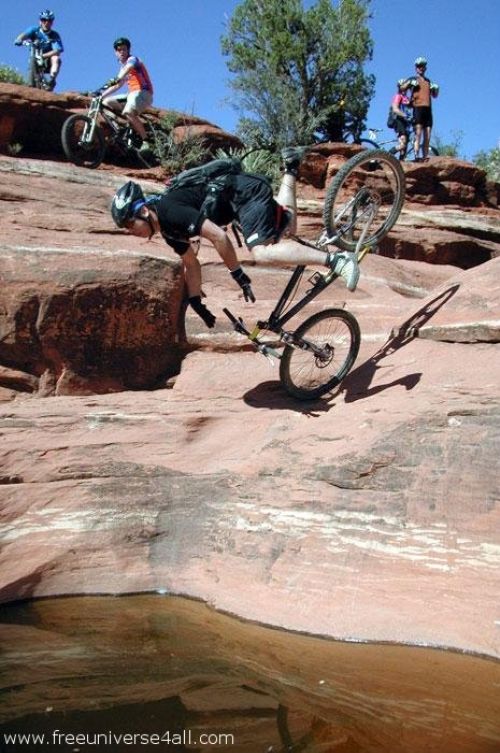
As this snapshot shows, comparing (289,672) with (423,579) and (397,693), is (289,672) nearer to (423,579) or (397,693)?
(397,693)

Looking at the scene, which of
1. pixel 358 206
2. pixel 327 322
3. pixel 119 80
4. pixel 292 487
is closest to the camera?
pixel 292 487

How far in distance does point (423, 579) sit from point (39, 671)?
231 cm

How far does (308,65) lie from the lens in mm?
18891

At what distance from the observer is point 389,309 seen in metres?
8.16

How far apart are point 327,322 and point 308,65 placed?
1368cm

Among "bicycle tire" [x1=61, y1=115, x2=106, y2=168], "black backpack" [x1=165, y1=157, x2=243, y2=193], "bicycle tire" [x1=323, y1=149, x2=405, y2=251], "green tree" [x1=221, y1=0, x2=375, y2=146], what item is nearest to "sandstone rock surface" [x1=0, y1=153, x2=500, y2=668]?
"bicycle tire" [x1=323, y1=149, x2=405, y2=251]

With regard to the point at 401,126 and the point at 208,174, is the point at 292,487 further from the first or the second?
the point at 401,126

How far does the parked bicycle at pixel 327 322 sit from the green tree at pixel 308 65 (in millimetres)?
11489

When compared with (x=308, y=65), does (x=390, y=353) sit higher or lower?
lower

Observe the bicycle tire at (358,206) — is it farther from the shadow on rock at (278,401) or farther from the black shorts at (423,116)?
the black shorts at (423,116)

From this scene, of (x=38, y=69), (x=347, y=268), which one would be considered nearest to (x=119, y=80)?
(x=38, y=69)

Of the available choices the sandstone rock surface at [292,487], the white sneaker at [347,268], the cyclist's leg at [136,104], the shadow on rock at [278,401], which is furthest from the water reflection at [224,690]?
the cyclist's leg at [136,104]

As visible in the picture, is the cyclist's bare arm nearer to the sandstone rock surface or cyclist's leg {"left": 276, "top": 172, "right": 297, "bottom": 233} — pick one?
the sandstone rock surface

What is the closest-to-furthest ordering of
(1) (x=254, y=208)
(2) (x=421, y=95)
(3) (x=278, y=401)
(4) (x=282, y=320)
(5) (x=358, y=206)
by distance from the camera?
(1) (x=254, y=208), (4) (x=282, y=320), (3) (x=278, y=401), (5) (x=358, y=206), (2) (x=421, y=95)
